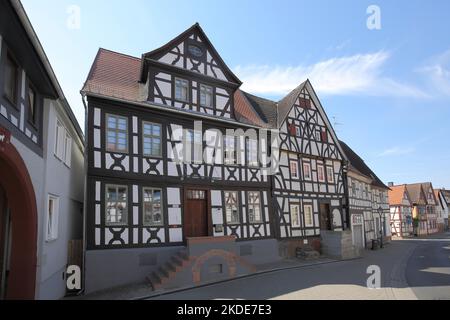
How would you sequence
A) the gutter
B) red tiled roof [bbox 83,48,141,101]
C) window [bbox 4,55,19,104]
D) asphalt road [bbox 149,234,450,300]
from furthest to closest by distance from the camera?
red tiled roof [bbox 83,48,141,101] → asphalt road [bbox 149,234,450,300] → window [bbox 4,55,19,104] → the gutter

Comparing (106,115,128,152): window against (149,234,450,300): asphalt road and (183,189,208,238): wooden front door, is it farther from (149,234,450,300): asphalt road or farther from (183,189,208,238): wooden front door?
(149,234,450,300): asphalt road

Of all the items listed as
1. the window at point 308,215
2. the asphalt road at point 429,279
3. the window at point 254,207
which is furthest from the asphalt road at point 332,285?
the window at point 308,215

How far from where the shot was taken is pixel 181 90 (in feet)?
52.3

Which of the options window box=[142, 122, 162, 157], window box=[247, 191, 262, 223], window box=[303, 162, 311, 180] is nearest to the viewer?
window box=[142, 122, 162, 157]

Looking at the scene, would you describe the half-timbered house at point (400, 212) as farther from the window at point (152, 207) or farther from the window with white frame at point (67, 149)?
the window with white frame at point (67, 149)

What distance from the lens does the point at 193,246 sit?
44.8 ft

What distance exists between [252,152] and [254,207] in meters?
2.87

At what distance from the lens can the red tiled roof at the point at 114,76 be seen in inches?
553

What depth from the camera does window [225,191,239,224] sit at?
16.7 meters

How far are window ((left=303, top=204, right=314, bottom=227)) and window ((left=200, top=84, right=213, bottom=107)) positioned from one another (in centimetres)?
892

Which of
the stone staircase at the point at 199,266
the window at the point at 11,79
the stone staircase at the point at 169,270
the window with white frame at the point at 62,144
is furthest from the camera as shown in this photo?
the stone staircase at the point at 199,266

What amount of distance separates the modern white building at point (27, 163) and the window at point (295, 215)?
1270cm

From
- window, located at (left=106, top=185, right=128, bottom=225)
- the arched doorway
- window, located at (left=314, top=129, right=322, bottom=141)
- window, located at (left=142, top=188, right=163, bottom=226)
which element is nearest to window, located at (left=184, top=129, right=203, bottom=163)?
window, located at (left=142, top=188, right=163, bottom=226)

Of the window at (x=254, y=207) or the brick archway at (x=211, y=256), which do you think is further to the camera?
the window at (x=254, y=207)
